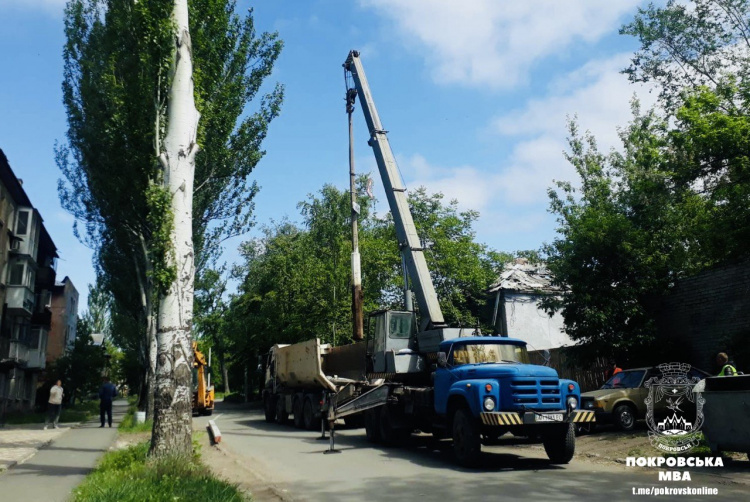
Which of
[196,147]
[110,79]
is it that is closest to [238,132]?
[110,79]

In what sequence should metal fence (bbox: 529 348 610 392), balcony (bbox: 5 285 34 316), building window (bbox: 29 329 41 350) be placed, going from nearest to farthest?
metal fence (bbox: 529 348 610 392) < balcony (bbox: 5 285 34 316) < building window (bbox: 29 329 41 350)

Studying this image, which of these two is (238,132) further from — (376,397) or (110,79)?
(376,397)

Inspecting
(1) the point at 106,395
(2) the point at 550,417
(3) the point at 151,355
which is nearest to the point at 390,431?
(2) the point at 550,417

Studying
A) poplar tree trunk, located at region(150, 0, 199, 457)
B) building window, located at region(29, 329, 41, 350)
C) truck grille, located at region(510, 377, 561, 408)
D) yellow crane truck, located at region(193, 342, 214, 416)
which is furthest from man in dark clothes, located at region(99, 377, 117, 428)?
building window, located at region(29, 329, 41, 350)

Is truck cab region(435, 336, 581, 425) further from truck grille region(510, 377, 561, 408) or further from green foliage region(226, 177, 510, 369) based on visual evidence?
green foliage region(226, 177, 510, 369)

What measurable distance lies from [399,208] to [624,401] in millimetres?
7997

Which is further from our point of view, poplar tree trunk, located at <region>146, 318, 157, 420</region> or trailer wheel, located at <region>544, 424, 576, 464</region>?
poplar tree trunk, located at <region>146, 318, 157, 420</region>

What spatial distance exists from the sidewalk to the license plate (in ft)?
23.9

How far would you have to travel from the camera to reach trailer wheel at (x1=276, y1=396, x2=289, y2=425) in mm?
23875

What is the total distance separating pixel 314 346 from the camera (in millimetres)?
20359

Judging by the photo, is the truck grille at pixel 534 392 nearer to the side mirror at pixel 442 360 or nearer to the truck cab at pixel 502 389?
the truck cab at pixel 502 389

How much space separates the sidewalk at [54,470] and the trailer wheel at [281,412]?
678cm

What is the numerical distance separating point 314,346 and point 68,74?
12893 mm

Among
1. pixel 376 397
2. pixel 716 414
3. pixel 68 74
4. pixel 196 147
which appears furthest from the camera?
pixel 68 74
